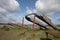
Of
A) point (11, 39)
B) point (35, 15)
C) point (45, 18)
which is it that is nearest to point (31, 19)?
point (35, 15)

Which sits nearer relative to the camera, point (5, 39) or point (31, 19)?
point (5, 39)

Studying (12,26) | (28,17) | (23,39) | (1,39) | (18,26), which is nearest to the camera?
(1,39)

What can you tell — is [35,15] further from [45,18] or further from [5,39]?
[5,39]

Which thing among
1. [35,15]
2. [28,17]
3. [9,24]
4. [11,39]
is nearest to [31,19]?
[28,17]

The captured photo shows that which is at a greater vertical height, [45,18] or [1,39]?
[45,18]

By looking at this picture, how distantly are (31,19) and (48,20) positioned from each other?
76.7 inches

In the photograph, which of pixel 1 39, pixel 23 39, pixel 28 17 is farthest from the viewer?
pixel 28 17

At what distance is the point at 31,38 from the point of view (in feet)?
33.2

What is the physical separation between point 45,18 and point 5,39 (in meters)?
3.69

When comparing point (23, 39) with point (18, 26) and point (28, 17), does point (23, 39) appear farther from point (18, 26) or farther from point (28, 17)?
point (18, 26)

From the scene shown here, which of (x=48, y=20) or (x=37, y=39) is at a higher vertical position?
(x=48, y=20)

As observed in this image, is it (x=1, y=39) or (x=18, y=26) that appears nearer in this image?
(x=1, y=39)

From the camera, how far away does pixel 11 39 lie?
376 inches

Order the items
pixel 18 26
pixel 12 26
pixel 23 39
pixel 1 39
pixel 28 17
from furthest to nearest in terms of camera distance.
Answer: pixel 12 26 < pixel 18 26 < pixel 28 17 < pixel 23 39 < pixel 1 39
